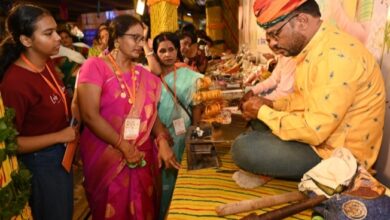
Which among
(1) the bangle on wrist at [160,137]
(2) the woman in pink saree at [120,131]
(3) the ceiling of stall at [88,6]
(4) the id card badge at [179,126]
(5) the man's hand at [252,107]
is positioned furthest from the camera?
(3) the ceiling of stall at [88,6]

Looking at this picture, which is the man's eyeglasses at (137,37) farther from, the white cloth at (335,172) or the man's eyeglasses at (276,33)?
the white cloth at (335,172)

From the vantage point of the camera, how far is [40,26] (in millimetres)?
1843

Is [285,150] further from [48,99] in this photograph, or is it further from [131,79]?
[48,99]

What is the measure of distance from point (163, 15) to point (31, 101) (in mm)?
3199

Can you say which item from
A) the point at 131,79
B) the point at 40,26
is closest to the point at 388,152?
the point at 131,79

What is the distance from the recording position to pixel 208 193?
1.71m

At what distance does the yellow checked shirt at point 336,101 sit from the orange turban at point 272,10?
0.61 feet

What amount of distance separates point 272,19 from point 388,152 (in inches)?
39.2

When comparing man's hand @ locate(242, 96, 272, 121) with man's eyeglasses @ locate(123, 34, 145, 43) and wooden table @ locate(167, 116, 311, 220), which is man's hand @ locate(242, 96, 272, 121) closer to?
wooden table @ locate(167, 116, 311, 220)

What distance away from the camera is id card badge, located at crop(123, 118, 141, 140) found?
7.02 feet

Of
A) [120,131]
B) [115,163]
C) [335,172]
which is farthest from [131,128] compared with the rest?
[335,172]

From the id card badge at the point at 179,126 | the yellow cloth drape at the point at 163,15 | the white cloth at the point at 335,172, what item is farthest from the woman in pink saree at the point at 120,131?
the yellow cloth drape at the point at 163,15

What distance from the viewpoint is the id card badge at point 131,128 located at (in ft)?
7.02

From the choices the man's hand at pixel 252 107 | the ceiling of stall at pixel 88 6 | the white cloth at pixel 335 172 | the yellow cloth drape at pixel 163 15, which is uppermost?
the ceiling of stall at pixel 88 6
